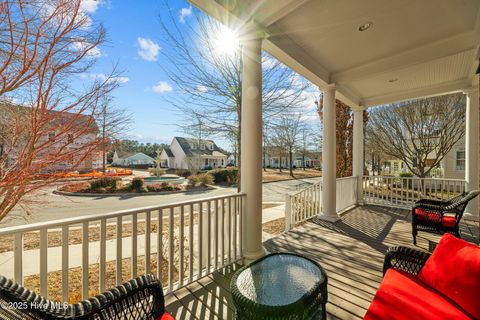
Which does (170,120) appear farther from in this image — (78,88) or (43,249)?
(43,249)

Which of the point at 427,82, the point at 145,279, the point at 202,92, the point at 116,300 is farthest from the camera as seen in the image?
the point at 202,92

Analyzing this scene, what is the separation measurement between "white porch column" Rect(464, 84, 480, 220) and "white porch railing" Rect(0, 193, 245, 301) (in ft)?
18.1

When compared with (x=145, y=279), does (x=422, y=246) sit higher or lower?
lower

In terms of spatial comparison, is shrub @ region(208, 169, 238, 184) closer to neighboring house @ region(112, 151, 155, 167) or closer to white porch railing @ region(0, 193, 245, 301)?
white porch railing @ region(0, 193, 245, 301)

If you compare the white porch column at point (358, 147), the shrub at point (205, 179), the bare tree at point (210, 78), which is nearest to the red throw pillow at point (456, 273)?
the bare tree at point (210, 78)

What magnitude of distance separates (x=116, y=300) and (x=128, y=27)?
149 inches

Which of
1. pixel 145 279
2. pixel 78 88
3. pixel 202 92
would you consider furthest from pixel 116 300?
pixel 202 92

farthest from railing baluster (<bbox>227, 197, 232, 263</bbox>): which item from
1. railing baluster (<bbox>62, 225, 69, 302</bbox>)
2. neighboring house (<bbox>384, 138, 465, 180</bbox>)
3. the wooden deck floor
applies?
neighboring house (<bbox>384, 138, 465, 180</bbox>)

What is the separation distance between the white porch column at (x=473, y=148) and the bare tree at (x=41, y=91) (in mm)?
7267

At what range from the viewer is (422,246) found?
333 cm

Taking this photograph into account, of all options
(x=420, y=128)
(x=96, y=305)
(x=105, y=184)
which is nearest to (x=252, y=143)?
(x=96, y=305)

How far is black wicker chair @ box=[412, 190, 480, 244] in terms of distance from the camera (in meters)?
3.14

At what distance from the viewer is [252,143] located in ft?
9.00

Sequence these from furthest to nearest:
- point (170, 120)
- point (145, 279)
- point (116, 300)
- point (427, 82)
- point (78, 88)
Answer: point (170, 120) < point (427, 82) < point (78, 88) < point (145, 279) < point (116, 300)
